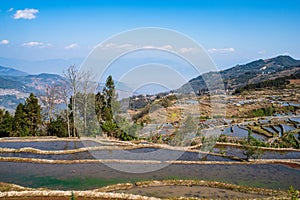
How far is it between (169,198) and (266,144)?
16563 mm

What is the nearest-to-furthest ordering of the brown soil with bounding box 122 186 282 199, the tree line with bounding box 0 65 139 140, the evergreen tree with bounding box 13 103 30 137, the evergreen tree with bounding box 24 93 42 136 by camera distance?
the brown soil with bounding box 122 186 282 199, the evergreen tree with bounding box 13 103 30 137, the tree line with bounding box 0 65 139 140, the evergreen tree with bounding box 24 93 42 136

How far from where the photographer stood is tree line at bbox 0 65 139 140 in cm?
2677

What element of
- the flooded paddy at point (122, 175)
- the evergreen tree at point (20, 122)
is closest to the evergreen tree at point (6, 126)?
the evergreen tree at point (20, 122)

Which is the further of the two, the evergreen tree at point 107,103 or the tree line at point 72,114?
the evergreen tree at point 107,103

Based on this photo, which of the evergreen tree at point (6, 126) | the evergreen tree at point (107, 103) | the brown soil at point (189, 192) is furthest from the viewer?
the evergreen tree at point (107, 103)

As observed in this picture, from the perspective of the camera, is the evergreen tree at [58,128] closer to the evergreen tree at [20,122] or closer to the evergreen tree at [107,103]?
the evergreen tree at [20,122]

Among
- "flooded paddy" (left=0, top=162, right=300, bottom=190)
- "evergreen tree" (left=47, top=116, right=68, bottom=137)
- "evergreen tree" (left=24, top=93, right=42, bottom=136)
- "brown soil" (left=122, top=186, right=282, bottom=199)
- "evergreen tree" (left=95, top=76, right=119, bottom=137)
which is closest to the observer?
"brown soil" (left=122, top=186, right=282, bottom=199)

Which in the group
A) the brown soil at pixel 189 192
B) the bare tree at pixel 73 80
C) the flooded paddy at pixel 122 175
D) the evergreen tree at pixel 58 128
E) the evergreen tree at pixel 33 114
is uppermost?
the bare tree at pixel 73 80

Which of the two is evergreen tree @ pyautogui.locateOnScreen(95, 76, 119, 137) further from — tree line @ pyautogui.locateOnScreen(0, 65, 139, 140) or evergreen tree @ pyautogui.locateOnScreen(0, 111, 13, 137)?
evergreen tree @ pyautogui.locateOnScreen(0, 111, 13, 137)

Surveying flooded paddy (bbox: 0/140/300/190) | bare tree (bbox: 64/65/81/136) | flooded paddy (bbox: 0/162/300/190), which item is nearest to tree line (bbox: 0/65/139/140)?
bare tree (bbox: 64/65/81/136)

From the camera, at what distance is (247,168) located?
60.7 feet

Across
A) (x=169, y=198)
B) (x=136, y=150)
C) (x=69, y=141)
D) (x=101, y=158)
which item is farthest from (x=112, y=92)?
(x=169, y=198)

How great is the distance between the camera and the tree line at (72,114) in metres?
26.8

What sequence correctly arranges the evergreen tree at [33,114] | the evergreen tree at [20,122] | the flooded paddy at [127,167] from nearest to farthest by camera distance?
the flooded paddy at [127,167], the evergreen tree at [20,122], the evergreen tree at [33,114]
